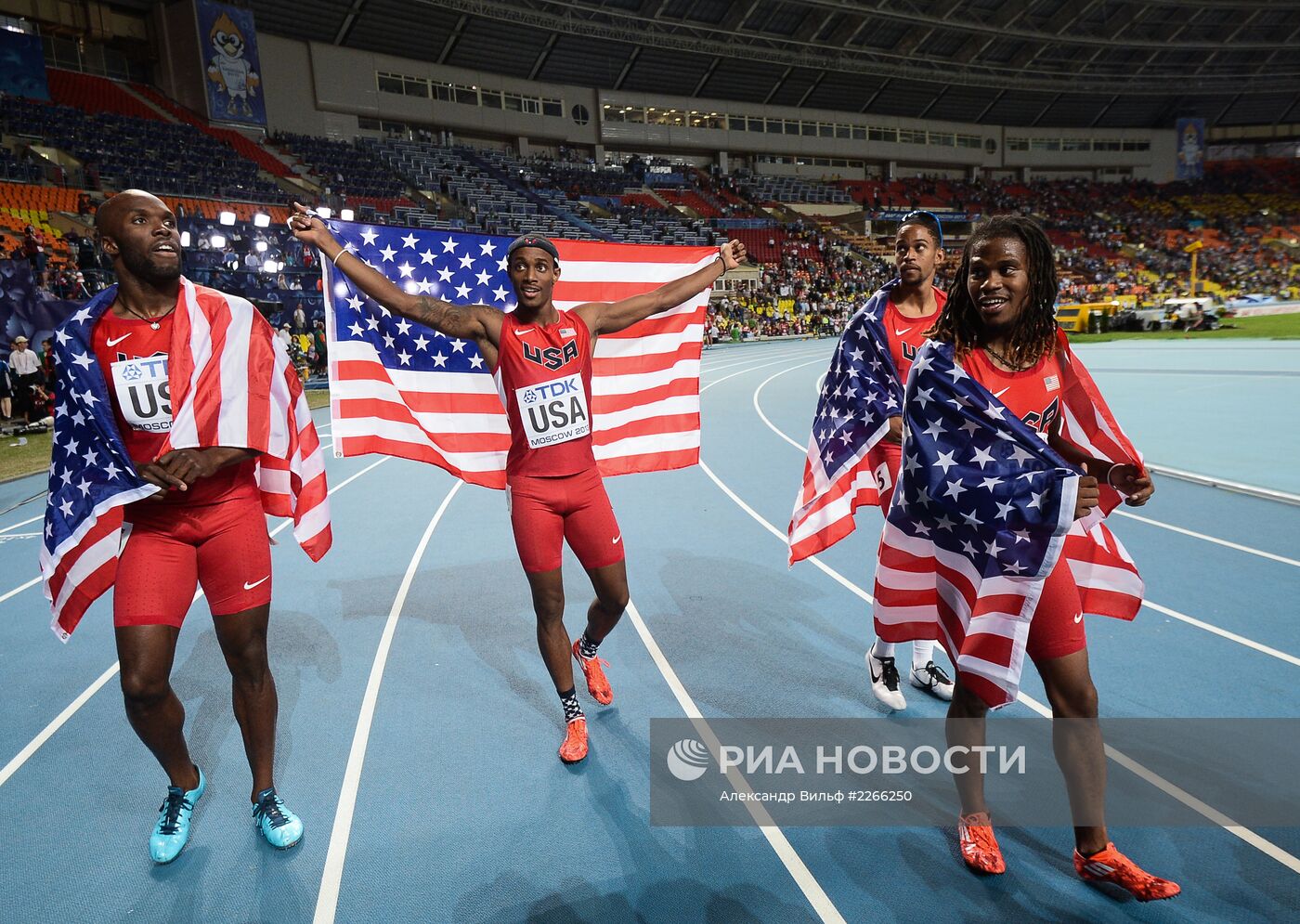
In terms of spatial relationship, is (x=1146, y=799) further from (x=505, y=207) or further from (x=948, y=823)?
(x=505, y=207)

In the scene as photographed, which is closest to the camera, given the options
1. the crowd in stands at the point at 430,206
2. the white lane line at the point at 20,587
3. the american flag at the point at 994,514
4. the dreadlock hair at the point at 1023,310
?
the american flag at the point at 994,514

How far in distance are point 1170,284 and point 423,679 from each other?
175 feet

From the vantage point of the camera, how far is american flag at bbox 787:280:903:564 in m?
3.66

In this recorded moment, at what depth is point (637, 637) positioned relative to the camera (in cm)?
458

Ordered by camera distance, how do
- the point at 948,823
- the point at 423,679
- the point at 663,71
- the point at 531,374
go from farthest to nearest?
1. the point at 663,71
2. the point at 423,679
3. the point at 531,374
4. the point at 948,823

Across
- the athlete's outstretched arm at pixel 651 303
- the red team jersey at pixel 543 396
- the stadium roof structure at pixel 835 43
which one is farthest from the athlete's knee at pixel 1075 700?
the stadium roof structure at pixel 835 43

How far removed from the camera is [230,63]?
30609 millimetres

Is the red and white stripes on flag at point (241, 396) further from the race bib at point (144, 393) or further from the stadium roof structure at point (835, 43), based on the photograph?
the stadium roof structure at point (835, 43)

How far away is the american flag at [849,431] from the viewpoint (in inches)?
144

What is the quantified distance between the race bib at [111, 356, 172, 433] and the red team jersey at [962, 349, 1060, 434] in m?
2.80

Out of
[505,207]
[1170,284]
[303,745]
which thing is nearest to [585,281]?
[303,745]

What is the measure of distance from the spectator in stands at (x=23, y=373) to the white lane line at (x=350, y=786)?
11.8m

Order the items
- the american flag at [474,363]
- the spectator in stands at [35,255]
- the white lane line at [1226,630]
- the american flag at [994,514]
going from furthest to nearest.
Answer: the spectator in stands at [35,255] → the american flag at [474,363] → the white lane line at [1226,630] → the american flag at [994,514]

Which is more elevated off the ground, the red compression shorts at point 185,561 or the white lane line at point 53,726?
the red compression shorts at point 185,561
